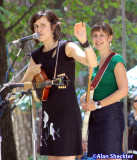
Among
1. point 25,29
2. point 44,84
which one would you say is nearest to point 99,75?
point 44,84

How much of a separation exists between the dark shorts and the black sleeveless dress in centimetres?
30

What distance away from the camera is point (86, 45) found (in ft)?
9.06

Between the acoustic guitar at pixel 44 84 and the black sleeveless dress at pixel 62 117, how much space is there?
54 mm

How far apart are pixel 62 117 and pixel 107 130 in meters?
0.49

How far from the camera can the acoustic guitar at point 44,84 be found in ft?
9.57

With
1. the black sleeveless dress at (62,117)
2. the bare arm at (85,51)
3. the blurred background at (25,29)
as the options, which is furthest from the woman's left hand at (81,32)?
the blurred background at (25,29)

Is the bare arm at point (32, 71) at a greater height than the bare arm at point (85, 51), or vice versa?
the bare arm at point (85, 51)

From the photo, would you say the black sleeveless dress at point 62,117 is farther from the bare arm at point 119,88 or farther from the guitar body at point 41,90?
the bare arm at point 119,88

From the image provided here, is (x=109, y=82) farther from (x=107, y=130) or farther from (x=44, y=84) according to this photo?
(x=44, y=84)

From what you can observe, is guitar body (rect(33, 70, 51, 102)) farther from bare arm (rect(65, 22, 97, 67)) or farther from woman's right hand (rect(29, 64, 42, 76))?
bare arm (rect(65, 22, 97, 67))

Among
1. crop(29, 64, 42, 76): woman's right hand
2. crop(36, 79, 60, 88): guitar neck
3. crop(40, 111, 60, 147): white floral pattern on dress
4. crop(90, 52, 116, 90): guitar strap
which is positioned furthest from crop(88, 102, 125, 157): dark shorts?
crop(29, 64, 42, 76): woman's right hand

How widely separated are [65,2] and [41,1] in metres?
0.41

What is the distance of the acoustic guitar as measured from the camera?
9.57 ft

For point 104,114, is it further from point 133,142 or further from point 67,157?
point 133,142
